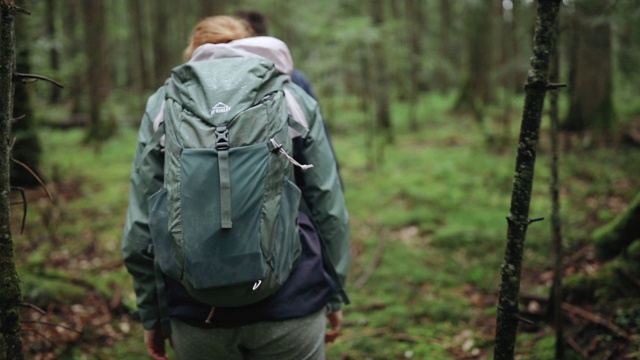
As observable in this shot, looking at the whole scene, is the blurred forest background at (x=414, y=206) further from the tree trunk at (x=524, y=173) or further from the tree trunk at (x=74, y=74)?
the tree trunk at (x=524, y=173)

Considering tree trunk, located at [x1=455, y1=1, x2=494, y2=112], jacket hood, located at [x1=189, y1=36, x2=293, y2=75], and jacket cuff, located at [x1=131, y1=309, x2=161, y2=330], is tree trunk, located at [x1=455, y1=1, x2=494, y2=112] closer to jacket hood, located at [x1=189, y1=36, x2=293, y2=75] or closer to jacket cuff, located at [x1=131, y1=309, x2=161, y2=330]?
jacket hood, located at [x1=189, y1=36, x2=293, y2=75]

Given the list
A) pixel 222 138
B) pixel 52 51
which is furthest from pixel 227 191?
pixel 52 51

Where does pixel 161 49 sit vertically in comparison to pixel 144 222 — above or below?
above

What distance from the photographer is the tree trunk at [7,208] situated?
5.37 ft

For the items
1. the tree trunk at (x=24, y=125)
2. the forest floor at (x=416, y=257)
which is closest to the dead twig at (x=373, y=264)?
the forest floor at (x=416, y=257)

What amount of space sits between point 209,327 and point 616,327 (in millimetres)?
2820

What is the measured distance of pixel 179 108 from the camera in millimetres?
1897

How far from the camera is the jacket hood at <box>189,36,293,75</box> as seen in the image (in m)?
2.11

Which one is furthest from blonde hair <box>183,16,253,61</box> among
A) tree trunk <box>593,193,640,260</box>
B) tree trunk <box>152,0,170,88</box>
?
tree trunk <box>152,0,170,88</box>

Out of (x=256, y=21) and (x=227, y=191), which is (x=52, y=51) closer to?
(x=256, y=21)

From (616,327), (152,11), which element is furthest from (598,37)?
(152,11)

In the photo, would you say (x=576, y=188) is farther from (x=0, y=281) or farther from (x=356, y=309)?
(x=0, y=281)

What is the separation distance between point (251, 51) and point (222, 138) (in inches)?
23.8

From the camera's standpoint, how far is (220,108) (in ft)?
5.98
